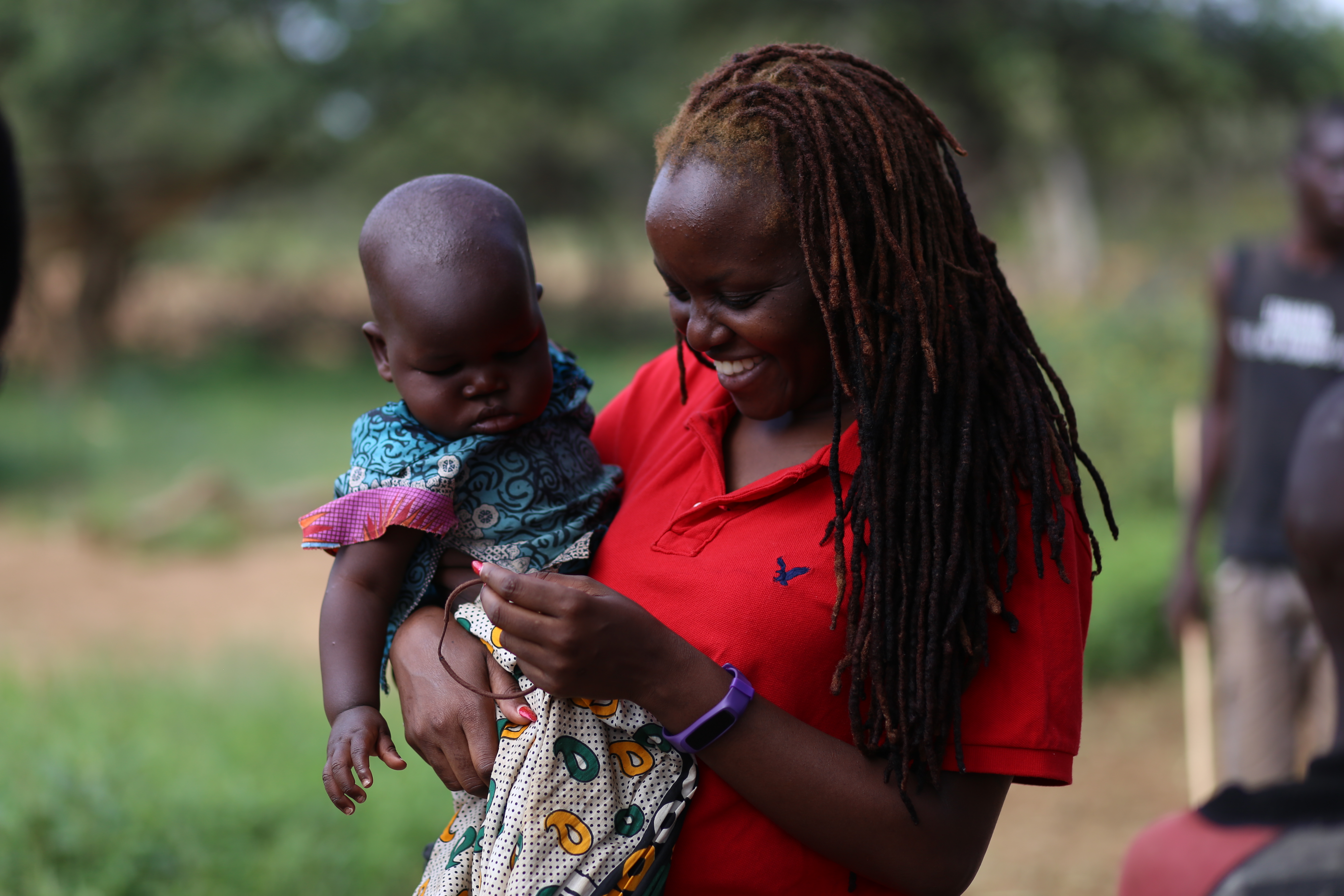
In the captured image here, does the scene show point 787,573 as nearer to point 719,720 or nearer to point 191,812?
point 719,720

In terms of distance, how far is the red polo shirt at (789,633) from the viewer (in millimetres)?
1454

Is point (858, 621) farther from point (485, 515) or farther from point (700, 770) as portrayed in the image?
point (485, 515)

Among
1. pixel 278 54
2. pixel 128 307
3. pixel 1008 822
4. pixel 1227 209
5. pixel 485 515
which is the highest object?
pixel 278 54

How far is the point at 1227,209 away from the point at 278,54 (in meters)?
12.9

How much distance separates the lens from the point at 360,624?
1.70 metres

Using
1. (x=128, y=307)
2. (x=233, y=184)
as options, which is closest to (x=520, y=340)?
(x=233, y=184)

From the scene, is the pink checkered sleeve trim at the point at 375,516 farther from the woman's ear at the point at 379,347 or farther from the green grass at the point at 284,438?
the green grass at the point at 284,438

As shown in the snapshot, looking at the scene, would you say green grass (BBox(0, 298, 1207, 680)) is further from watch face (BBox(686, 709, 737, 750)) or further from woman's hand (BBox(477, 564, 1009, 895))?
watch face (BBox(686, 709, 737, 750))

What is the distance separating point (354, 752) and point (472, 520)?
358 millimetres

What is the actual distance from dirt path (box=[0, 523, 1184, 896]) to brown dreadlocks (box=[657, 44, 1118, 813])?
3412 millimetres

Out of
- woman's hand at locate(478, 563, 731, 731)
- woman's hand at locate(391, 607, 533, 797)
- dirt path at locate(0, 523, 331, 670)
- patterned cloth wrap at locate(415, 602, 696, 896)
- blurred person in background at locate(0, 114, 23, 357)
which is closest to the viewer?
woman's hand at locate(478, 563, 731, 731)

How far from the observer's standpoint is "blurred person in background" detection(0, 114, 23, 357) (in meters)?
2.87

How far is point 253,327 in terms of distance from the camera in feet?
58.9

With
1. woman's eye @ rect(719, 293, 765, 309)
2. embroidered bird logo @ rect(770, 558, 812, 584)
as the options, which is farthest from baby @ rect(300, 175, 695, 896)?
woman's eye @ rect(719, 293, 765, 309)
